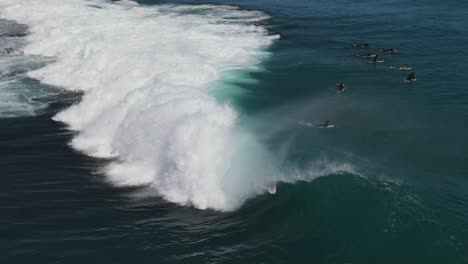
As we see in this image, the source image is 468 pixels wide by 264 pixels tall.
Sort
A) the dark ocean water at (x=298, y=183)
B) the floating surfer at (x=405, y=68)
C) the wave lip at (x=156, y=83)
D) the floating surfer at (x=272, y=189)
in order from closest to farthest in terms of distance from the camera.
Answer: the dark ocean water at (x=298, y=183) → the floating surfer at (x=272, y=189) → the wave lip at (x=156, y=83) → the floating surfer at (x=405, y=68)

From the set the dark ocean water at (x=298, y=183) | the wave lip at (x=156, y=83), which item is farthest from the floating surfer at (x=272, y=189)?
the wave lip at (x=156, y=83)

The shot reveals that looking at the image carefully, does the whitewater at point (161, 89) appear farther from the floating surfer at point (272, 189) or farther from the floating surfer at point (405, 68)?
the floating surfer at point (405, 68)

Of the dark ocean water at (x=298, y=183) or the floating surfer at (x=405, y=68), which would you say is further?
the floating surfer at (x=405, y=68)

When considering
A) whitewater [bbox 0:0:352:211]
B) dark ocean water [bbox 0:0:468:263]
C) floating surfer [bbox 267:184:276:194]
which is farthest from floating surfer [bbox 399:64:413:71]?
floating surfer [bbox 267:184:276:194]

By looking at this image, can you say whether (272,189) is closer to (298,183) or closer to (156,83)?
(298,183)

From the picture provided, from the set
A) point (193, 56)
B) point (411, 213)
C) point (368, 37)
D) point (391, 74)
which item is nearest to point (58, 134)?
point (193, 56)

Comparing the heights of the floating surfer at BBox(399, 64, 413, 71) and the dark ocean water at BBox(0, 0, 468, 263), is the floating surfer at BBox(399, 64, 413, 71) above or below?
above

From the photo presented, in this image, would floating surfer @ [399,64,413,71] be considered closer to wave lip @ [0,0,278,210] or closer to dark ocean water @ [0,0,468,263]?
dark ocean water @ [0,0,468,263]
